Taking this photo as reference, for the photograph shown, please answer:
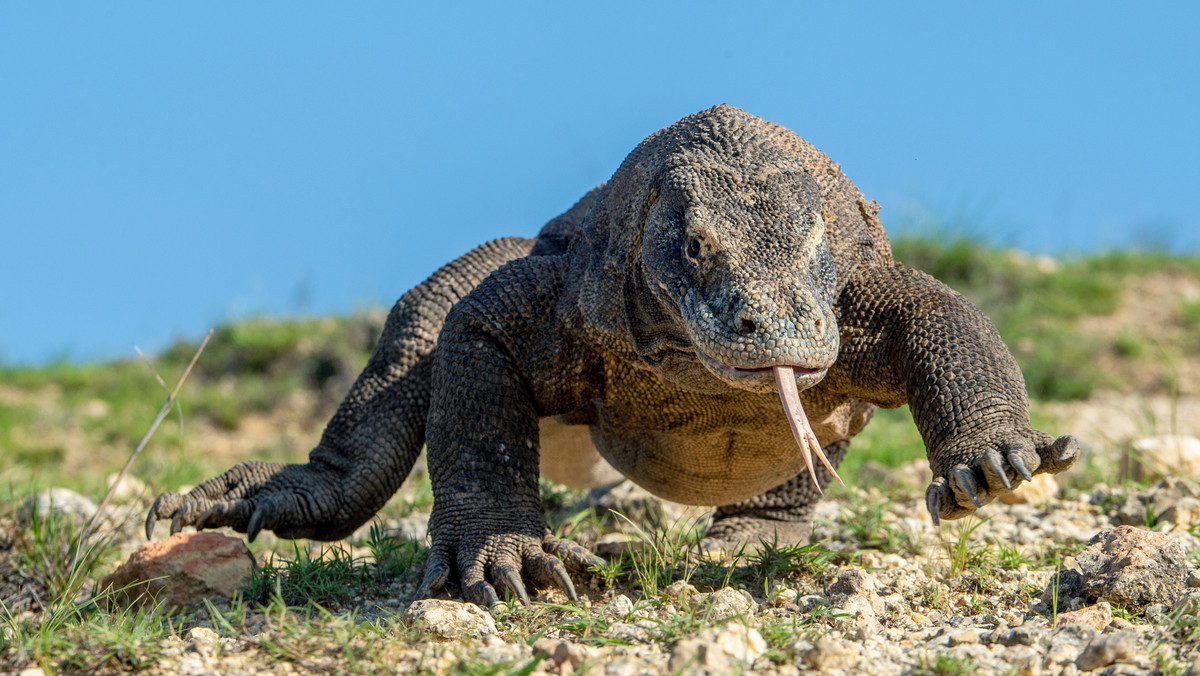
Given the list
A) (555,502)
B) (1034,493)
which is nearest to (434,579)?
(555,502)

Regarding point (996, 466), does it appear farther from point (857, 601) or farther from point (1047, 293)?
point (1047, 293)

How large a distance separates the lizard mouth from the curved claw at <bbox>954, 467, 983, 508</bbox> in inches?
13.7

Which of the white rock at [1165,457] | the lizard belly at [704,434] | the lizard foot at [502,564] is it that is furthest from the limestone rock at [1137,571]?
the white rock at [1165,457]

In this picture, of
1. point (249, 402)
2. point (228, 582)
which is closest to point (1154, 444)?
point (228, 582)

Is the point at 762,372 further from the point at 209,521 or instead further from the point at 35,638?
the point at 209,521

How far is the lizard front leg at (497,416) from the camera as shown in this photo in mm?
3418

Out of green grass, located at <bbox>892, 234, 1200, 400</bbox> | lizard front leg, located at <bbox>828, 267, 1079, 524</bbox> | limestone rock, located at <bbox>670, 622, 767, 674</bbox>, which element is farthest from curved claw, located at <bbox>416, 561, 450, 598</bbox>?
green grass, located at <bbox>892, 234, 1200, 400</bbox>

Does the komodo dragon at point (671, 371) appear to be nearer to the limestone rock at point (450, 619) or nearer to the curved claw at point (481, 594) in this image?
the curved claw at point (481, 594)

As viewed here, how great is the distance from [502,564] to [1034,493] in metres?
2.55

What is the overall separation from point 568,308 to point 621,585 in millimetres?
836

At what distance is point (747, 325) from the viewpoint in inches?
103

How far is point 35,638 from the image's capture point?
9.36 ft

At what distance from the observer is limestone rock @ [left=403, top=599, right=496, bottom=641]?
284 cm

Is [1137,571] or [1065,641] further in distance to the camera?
[1137,571]
